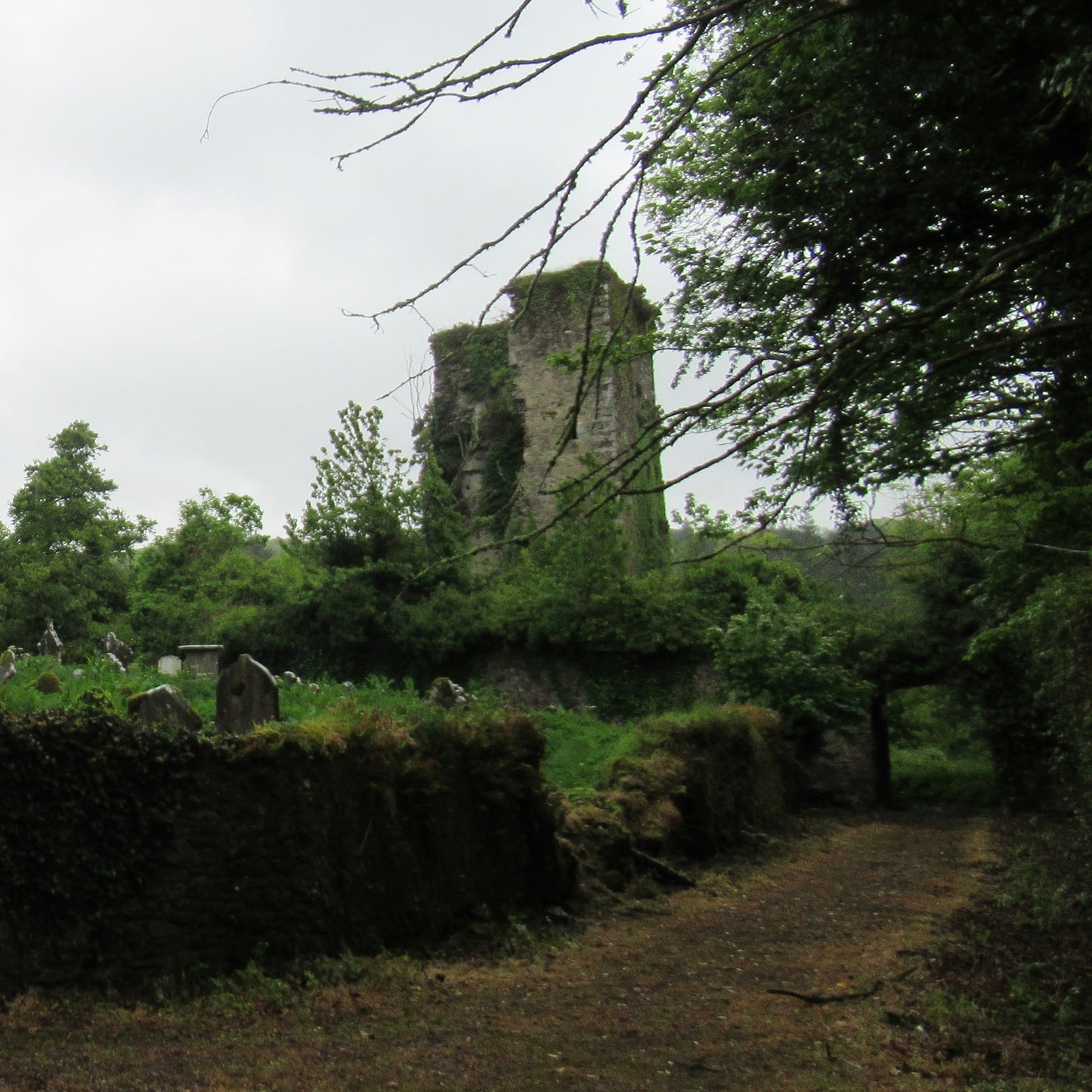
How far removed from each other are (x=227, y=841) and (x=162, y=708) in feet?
4.41

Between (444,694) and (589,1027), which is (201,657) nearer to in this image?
(444,694)

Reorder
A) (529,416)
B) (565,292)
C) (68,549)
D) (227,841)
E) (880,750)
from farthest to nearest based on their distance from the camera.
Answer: (68,549) < (529,416) < (565,292) < (880,750) < (227,841)

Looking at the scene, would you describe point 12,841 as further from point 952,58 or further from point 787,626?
point 787,626

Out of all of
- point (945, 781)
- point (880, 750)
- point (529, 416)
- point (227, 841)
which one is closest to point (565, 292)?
point (529, 416)

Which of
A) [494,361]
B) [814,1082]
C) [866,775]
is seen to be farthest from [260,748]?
[494,361]

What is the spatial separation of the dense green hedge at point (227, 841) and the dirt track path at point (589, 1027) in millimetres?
466

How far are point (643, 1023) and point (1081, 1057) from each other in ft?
7.42

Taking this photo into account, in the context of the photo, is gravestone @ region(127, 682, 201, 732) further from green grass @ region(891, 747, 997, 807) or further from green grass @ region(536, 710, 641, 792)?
green grass @ region(891, 747, 997, 807)

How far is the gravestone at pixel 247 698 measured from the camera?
7969 mm

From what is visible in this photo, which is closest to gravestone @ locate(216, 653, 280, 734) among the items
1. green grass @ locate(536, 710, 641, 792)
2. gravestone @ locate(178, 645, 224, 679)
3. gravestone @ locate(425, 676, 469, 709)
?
gravestone @ locate(425, 676, 469, 709)

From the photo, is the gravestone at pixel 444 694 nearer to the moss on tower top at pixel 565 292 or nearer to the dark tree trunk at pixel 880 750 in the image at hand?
the dark tree trunk at pixel 880 750

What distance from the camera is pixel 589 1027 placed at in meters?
5.89

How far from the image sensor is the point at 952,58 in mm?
7359

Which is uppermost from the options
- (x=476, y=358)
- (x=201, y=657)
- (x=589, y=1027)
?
(x=476, y=358)
